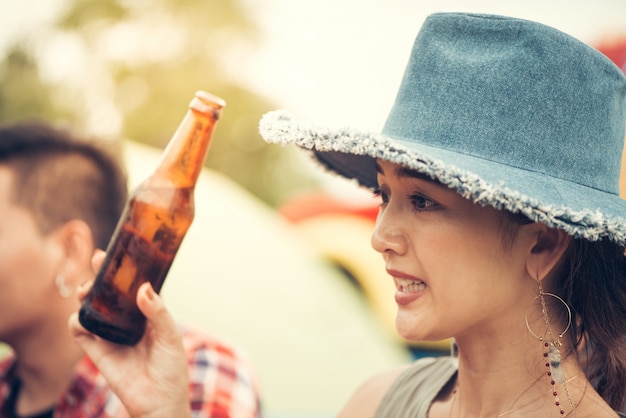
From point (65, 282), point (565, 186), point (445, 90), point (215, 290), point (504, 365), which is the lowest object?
point (215, 290)

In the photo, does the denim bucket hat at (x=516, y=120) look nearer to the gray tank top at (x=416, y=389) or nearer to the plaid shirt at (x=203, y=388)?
the gray tank top at (x=416, y=389)

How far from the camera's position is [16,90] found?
587 inches

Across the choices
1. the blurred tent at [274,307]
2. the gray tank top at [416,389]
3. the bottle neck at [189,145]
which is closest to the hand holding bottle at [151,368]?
the bottle neck at [189,145]

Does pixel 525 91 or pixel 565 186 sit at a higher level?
pixel 525 91

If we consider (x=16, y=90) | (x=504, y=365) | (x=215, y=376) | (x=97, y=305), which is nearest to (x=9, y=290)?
(x=215, y=376)

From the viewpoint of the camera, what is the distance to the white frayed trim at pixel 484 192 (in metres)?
1.27

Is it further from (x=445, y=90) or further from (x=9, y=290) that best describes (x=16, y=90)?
(x=445, y=90)

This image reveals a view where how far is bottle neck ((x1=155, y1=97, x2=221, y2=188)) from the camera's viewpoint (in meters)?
1.63

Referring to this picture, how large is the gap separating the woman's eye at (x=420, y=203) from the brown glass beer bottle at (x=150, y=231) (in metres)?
0.49

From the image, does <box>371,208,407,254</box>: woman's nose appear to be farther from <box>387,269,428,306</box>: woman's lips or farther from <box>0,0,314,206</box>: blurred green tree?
<box>0,0,314,206</box>: blurred green tree

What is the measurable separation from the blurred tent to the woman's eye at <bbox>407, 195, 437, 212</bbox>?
2651 millimetres

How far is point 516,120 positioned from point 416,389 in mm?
771

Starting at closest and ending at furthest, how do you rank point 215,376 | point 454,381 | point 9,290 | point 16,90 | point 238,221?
point 454,381
point 215,376
point 9,290
point 238,221
point 16,90

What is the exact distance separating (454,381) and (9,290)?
1590 millimetres
